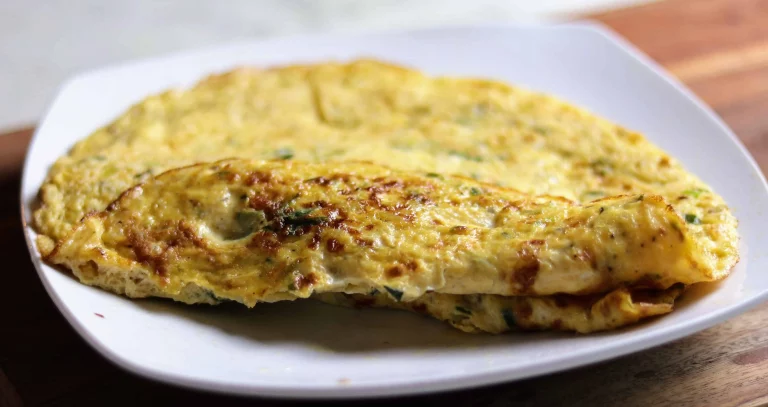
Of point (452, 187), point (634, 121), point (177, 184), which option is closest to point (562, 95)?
point (634, 121)

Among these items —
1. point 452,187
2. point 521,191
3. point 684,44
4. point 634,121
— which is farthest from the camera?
point 684,44

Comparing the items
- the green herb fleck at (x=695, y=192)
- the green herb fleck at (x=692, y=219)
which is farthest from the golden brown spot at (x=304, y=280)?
the green herb fleck at (x=695, y=192)

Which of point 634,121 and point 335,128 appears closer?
point 335,128

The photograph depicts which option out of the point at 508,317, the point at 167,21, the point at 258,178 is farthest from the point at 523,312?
the point at 167,21

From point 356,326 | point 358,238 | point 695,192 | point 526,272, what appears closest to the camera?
point 526,272

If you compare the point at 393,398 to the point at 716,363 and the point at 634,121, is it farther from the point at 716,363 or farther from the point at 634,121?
the point at 634,121

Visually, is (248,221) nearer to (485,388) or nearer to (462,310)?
(462,310)

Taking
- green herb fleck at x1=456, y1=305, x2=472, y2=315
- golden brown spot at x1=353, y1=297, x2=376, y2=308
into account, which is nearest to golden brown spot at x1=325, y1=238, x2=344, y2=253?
golden brown spot at x1=353, y1=297, x2=376, y2=308
